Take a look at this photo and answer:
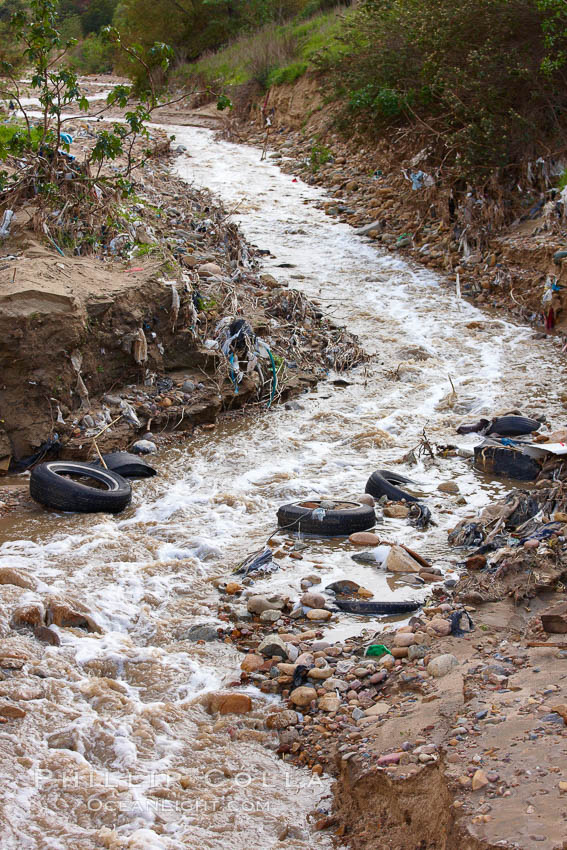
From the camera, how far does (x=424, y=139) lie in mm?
12414

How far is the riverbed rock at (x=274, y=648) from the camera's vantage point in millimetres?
3633

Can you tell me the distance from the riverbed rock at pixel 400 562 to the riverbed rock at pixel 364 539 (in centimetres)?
33

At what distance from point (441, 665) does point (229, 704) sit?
911 millimetres

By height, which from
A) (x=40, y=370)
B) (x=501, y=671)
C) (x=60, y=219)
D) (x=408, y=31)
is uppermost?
(x=408, y=31)

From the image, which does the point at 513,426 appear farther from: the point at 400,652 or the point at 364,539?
the point at 400,652

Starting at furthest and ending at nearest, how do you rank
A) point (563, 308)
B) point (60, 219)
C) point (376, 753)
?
point (563, 308) → point (60, 219) → point (376, 753)

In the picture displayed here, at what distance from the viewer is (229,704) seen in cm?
332

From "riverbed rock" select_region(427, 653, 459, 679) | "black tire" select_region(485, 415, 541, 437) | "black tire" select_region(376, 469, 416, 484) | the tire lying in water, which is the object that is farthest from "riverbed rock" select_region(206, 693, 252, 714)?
"black tire" select_region(485, 415, 541, 437)

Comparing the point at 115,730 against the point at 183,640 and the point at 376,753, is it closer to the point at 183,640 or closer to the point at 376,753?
the point at 183,640

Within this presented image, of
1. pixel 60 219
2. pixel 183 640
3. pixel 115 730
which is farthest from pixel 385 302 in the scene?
pixel 115 730

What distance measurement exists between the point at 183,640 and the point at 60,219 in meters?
4.67

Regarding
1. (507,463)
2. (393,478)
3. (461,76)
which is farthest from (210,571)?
(461,76)

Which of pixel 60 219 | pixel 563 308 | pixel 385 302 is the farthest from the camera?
pixel 385 302

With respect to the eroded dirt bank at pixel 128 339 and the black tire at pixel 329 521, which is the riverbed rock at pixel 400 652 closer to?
the black tire at pixel 329 521
